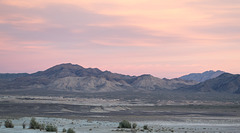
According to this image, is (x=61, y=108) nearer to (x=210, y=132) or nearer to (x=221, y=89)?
(x=210, y=132)

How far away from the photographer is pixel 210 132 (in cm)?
3562

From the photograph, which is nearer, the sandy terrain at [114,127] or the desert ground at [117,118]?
the sandy terrain at [114,127]

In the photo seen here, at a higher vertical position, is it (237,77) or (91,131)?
(237,77)

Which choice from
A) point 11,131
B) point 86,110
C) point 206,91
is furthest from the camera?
point 206,91

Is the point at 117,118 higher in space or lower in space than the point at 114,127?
lower

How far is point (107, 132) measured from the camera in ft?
105

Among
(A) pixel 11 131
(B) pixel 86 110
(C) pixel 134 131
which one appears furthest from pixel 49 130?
(B) pixel 86 110

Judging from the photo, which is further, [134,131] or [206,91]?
[206,91]

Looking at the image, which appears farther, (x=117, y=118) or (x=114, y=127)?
(x=117, y=118)

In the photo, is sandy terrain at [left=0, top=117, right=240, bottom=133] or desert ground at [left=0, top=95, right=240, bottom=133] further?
desert ground at [left=0, top=95, right=240, bottom=133]

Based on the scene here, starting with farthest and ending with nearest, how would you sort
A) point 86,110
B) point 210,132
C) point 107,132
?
point 86,110 < point 210,132 < point 107,132

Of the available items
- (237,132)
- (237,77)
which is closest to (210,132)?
(237,132)

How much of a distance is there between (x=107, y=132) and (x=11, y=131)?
26.2 ft

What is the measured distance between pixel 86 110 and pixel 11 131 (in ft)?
158
